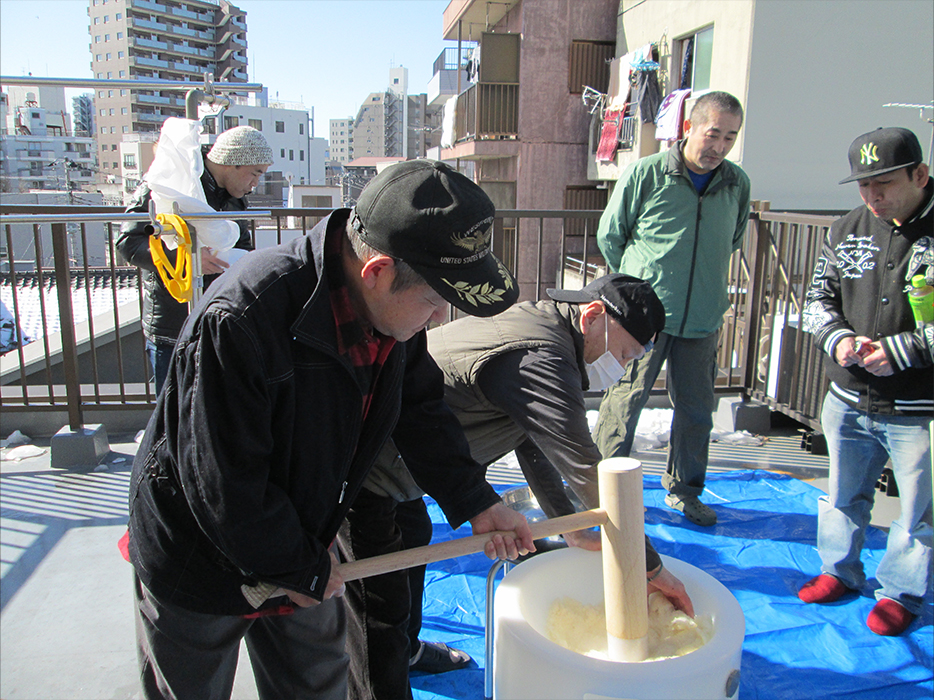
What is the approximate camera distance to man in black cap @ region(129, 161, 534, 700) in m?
1.09

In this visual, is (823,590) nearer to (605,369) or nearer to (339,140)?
(605,369)

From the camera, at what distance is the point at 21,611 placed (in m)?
2.54

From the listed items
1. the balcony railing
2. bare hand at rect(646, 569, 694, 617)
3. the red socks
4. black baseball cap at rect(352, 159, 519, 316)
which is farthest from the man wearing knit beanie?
the balcony railing

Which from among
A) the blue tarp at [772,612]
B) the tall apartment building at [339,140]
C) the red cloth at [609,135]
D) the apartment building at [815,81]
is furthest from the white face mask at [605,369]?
the tall apartment building at [339,140]

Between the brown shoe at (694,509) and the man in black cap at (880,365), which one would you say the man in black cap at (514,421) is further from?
the brown shoe at (694,509)

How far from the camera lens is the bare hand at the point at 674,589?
1646 millimetres

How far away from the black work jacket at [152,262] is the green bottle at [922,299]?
8.74ft

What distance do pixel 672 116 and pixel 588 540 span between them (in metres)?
10.9

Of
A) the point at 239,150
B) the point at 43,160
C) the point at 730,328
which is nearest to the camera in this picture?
the point at 239,150

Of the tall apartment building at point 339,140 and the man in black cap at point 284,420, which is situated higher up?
the tall apartment building at point 339,140

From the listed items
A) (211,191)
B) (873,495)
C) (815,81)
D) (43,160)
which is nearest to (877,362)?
(873,495)

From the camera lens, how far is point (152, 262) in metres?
2.99

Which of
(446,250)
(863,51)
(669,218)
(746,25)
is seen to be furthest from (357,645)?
(863,51)

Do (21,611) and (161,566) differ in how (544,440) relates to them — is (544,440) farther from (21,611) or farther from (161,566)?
(21,611)
